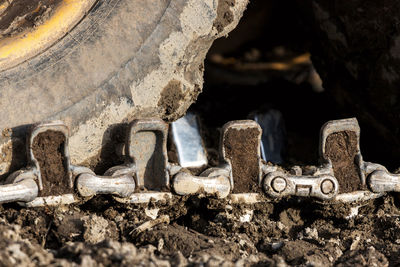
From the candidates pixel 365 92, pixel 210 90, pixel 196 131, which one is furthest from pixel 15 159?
pixel 210 90

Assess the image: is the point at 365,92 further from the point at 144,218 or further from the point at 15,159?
the point at 15,159

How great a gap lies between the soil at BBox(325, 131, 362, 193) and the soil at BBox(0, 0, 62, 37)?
962 mm

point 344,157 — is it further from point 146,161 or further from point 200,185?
point 146,161

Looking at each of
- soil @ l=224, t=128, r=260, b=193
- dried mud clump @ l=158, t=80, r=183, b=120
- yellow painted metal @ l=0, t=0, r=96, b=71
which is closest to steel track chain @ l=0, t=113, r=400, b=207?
soil @ l=224, t=128, r=260, b=193

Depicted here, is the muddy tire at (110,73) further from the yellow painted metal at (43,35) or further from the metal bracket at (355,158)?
the metal bracket at (355,158)

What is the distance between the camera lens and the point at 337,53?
8.41ft

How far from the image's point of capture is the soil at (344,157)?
1.95m

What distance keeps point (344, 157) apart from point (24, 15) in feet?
3.62

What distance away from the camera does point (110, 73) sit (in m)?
1.87

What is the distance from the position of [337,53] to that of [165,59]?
92cm

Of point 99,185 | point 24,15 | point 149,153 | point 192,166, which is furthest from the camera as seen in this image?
point 192,166

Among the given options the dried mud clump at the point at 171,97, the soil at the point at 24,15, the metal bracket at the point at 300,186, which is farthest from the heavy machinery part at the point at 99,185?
the soil at the point at 24,15

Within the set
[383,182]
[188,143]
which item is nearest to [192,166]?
[188,143]

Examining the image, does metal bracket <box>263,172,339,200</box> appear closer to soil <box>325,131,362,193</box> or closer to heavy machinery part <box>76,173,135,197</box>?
soil <box>325,131,362,193</box>
